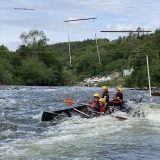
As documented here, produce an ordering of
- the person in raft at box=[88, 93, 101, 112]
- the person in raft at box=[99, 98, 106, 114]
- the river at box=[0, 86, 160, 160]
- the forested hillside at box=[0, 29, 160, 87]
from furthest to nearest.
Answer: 1. the forested hillside at box=[0, 29, 160, 87]
2. the person in raft at box=[88, 93, 101, 112]
3. the person in raft at box=[99, 98, 106, 114]
4. the river at box=[0, 86, 160, 160]

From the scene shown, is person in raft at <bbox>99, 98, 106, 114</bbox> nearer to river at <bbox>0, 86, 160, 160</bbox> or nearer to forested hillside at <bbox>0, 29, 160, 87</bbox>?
river at <bbox>0, 86, 160, 160</bbox>

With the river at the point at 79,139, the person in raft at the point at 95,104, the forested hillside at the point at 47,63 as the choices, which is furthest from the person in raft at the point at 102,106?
the forested hillside at the point at 47,63

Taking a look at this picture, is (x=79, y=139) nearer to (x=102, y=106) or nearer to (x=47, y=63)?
(x=102, y=106)

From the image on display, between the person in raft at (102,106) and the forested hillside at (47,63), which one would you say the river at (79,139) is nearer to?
the person in raft at (102,106)

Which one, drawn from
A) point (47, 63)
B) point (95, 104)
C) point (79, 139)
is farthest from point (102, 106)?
point (47, 63)

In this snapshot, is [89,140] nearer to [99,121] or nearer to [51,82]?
[99,121]

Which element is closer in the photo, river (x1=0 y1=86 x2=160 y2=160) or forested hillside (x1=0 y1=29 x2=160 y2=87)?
river (x1=0 y1=86 x2=160 y2=160)

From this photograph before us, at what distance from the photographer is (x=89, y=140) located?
56.8ft

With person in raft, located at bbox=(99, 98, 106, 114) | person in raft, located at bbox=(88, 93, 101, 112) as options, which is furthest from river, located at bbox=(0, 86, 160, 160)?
person in raft, located at bbox=(88, 93, 101, 112)

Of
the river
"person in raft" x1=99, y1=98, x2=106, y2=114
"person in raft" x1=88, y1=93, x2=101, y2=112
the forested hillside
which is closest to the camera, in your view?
the river

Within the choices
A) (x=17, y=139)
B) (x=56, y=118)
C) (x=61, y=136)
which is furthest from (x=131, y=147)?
(x=56, y=118)

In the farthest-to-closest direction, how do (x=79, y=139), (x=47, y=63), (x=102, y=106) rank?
1. (x=47, y=63)
2. (x=102, y=106)
3. (x=79, y=139)

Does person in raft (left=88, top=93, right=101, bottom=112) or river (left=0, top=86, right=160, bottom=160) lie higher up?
person in raft (left=88, top=93, right=101, bottom=112)

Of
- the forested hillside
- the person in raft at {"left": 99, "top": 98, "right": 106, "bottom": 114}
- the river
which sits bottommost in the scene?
the river
